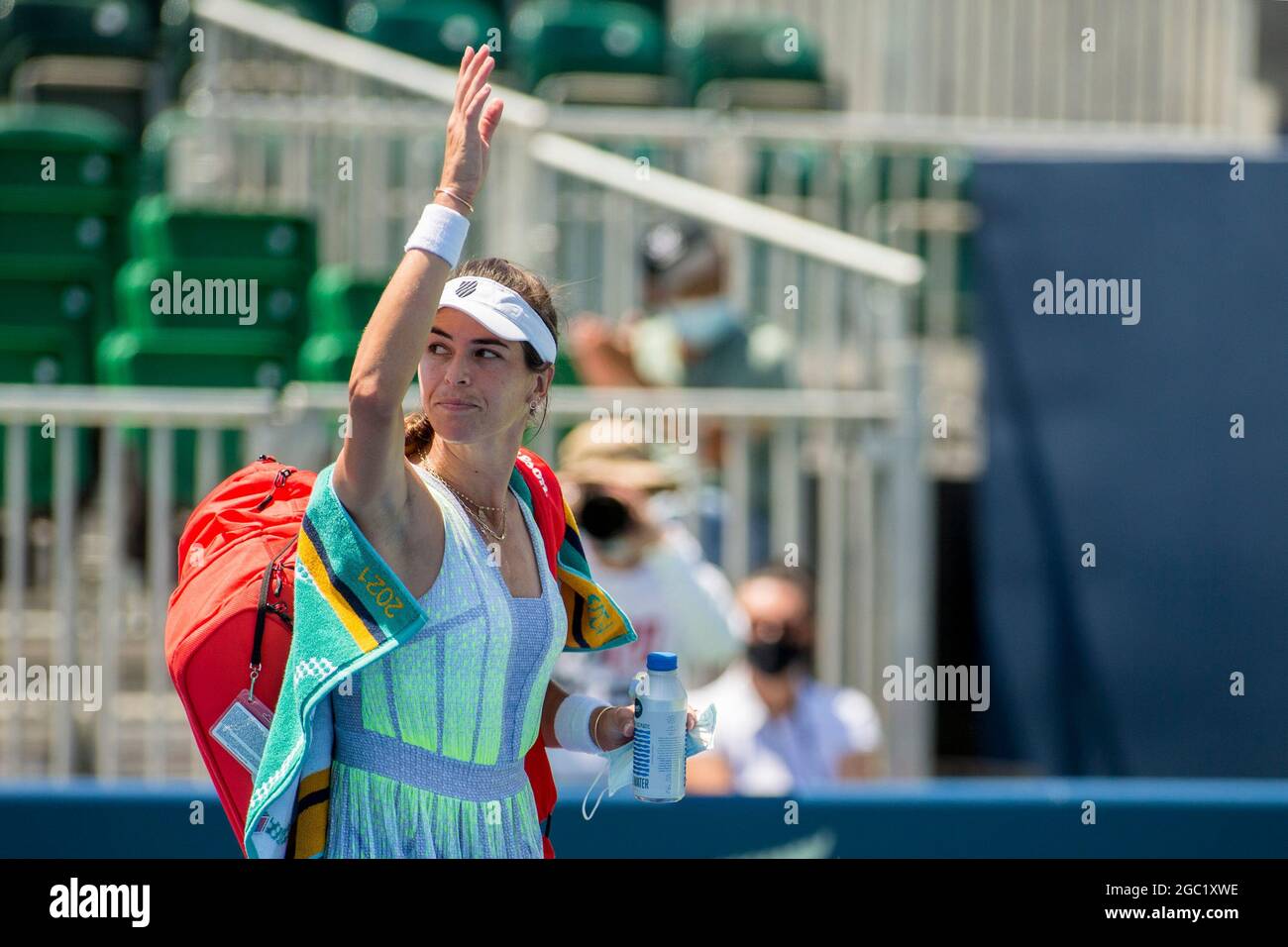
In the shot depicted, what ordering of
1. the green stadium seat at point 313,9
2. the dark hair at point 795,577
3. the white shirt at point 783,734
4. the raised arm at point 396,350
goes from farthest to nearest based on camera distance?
the green stadium seat at point 313,9 < the dark hair at point 795,577 < the white shirt at point 783,734 < the raised arm at point 396,350

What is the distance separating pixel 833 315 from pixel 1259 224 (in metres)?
1.39

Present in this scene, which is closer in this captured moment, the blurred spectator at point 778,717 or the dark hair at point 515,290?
the dark hair at point 515,290

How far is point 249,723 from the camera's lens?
95.3 inches

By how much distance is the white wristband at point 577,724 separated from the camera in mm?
2691

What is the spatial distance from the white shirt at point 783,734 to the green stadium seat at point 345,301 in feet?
5.61

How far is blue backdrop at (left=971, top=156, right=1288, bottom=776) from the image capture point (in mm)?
5598

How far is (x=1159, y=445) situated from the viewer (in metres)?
5.68

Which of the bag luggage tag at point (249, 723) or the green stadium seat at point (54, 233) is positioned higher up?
the green stadium seat at point (54, 233)

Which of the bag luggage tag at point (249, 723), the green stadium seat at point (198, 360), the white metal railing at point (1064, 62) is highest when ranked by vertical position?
the white metal railing at point (1064, 62)

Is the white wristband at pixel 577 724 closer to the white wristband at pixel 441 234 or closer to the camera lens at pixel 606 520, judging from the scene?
the white wristband at pixel 441 234

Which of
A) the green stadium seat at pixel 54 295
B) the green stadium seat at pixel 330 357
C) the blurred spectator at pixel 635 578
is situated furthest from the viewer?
the green stadium seat at pixel 54 295

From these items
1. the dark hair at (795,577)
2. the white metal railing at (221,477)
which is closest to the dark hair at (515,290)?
the white metal railing at (221,477)

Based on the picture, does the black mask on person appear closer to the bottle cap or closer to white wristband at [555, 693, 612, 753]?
white wristband at [555, 693, 612, 753]
